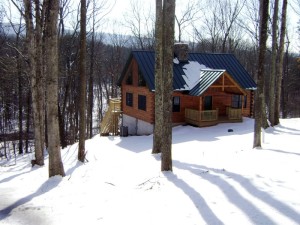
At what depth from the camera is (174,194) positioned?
7.01 m

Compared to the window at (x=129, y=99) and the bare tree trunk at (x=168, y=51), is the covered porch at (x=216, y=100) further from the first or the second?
the bare tree trunk at (x=168, y=51)

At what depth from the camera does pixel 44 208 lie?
694 centimetres

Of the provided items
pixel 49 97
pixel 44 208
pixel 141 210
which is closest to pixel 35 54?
pixel 49 97

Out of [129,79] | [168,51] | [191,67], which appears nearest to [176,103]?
[191,67]

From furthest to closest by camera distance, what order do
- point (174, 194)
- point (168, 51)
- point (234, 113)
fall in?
point (234, 113) → point (168, 51) → point (174, 194)

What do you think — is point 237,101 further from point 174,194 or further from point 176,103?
point 174,194

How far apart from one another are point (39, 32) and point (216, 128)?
12456mm

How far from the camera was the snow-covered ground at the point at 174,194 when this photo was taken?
19.1ft

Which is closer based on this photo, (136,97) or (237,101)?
(237,101)

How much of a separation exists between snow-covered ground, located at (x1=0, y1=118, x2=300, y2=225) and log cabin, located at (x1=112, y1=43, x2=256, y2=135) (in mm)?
10800

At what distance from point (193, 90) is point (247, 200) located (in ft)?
53.7

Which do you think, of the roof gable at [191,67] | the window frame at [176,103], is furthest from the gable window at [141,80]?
the window frame at [176,103]

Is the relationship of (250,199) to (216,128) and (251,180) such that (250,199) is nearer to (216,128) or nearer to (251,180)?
(251,180)

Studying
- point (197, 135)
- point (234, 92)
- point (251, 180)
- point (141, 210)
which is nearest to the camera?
point (141, 210)
